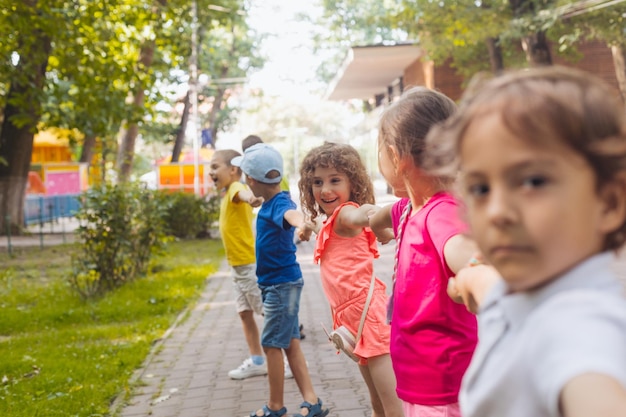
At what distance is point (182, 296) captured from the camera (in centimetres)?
1224

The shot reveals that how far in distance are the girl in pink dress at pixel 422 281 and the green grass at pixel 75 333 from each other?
13.0 feet

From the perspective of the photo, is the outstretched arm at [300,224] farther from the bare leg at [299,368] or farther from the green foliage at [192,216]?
the green foliage at [192,216]

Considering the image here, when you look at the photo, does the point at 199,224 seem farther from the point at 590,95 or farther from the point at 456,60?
the point at 590,95

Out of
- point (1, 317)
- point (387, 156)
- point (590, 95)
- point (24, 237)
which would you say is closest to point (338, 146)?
point (387, 156)

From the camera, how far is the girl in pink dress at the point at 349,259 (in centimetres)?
421

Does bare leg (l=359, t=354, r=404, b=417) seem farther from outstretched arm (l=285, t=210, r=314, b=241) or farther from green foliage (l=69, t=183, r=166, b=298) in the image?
green foliage (l=69, t=183, r=166, b=298)

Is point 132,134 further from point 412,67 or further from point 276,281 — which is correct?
point 276,281

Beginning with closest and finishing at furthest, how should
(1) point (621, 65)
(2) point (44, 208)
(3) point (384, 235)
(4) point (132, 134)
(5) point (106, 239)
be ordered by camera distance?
(3) point (384, 235) → (5) point (106, 239) → (1) point (621, 65) → (4) point (132, 134) → (2) point (44, 208)

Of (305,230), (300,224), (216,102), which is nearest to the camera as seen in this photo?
(305,230)

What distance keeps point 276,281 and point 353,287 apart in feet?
3.93

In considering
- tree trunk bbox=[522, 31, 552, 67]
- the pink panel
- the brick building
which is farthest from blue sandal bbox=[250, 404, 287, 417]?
the pink panel

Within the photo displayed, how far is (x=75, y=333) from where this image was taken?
31.0 ft

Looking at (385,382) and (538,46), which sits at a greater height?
(538,46)

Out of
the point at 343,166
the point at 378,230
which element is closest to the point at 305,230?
the point at 343,166
